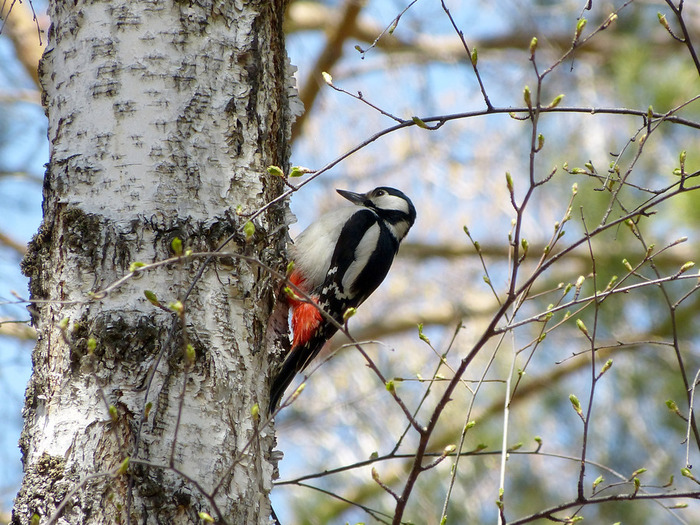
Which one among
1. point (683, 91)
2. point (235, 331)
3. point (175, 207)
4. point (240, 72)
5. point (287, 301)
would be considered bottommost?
point (235, 331)

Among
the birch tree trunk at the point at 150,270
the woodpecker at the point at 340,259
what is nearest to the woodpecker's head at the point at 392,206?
the woodpecker at the point at 340,259

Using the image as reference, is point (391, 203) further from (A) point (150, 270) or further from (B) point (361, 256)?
(A) point (150, 270)

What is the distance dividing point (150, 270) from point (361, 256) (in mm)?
1657

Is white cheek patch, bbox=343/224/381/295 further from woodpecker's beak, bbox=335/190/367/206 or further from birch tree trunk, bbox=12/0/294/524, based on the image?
birch tree trunk, bbox=12/0/294/524

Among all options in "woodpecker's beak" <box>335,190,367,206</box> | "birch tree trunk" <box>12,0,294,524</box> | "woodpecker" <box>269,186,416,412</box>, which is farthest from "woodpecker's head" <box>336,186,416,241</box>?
"birch tree trunk" <box>12,0,294,524</box>

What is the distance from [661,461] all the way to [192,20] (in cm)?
391

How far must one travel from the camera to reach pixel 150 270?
69.1 inches

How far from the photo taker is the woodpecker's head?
12.6 feet

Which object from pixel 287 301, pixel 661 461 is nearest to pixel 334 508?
pixel 661 461

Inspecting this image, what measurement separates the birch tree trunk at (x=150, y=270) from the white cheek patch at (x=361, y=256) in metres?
1.14

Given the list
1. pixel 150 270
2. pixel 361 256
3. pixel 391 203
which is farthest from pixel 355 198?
pixel 150 270

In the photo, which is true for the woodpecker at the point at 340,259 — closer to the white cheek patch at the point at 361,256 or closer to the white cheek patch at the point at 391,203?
the white cheek patch at the point at 361,256

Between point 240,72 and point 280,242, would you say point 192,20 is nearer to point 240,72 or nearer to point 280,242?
point 240,72

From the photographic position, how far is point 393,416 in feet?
17.3
